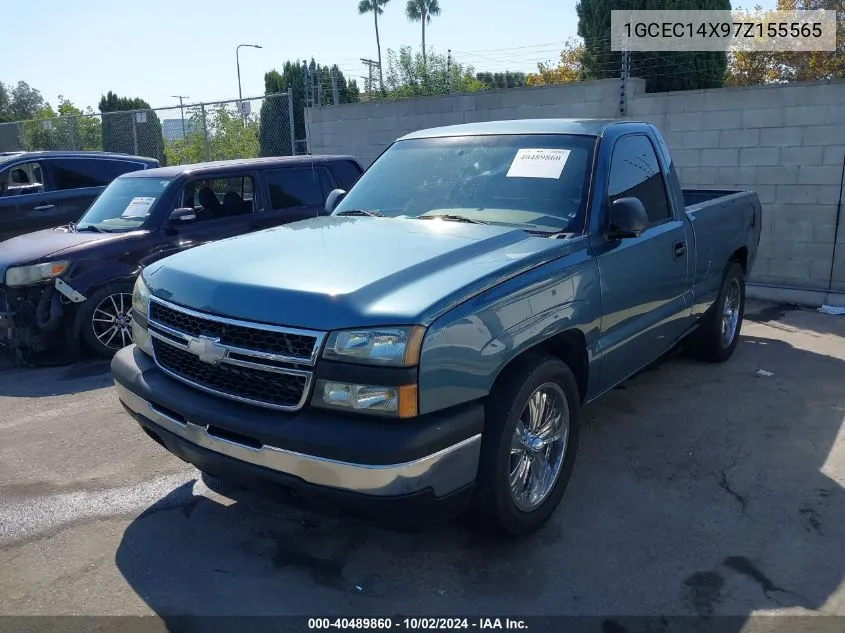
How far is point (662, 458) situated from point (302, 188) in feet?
16.0

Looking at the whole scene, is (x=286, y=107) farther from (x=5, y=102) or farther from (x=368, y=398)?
(x=5, y=102)

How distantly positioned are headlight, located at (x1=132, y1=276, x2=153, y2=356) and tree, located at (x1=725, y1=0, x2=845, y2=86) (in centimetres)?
2437

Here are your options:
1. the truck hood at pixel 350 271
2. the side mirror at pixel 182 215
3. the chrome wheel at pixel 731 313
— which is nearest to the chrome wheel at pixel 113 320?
the side mirror at pixel 182 215

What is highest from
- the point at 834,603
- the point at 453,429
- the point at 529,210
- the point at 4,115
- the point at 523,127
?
the point at 4,115

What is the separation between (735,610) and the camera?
→ 289cm

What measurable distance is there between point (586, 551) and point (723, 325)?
335 cm

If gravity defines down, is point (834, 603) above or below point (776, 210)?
below

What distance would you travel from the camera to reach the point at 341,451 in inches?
103

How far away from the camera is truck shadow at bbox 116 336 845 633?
2963 mm

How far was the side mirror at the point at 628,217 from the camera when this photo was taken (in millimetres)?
3678

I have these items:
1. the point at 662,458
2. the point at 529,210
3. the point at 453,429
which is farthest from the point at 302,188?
the point at 453,429

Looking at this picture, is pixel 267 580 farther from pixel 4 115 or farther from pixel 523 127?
pixel 4 115

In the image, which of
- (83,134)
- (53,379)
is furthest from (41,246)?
(83,134)

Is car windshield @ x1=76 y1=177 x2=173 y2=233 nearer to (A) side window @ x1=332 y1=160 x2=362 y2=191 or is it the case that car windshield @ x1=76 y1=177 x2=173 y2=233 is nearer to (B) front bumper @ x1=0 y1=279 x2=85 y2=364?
(B) front bumper @ x1=0 y1=279 x2=85 y2=364
